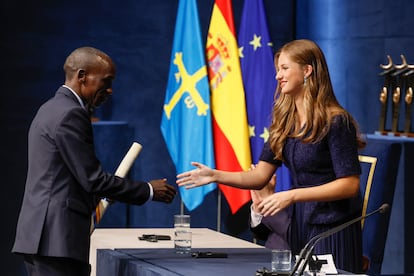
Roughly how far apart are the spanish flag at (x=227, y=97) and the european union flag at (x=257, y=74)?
0.33ft

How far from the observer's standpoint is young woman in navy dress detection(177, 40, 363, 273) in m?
4.46

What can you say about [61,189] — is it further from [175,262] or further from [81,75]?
[175,262]

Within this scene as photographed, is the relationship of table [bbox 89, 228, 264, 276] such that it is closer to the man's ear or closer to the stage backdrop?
the man's ear

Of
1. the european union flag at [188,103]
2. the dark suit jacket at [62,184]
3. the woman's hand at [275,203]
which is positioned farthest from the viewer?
the european union flag at [188,103]

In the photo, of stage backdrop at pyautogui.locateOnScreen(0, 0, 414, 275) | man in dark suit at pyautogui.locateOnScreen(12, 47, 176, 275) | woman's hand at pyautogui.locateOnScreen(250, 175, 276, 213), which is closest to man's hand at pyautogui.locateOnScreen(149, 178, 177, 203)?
man in dark suit at pyautogui.locateOnScreen(12, 47, 176, 275)

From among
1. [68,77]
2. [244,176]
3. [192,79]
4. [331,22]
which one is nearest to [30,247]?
[68,77]

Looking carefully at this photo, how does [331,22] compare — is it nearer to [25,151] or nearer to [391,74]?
[391,74]

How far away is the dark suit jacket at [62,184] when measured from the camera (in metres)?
3.71

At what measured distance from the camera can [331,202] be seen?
4594 millimetres

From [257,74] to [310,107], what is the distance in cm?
316

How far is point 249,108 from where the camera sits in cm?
766

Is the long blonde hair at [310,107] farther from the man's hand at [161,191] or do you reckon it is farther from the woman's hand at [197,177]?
the man's hand at [161,191]

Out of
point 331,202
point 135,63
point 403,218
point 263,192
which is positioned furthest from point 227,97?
point 331,202

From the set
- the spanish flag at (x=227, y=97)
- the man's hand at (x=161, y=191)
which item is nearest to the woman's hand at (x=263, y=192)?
the man's hand at (x=161, y=191)
